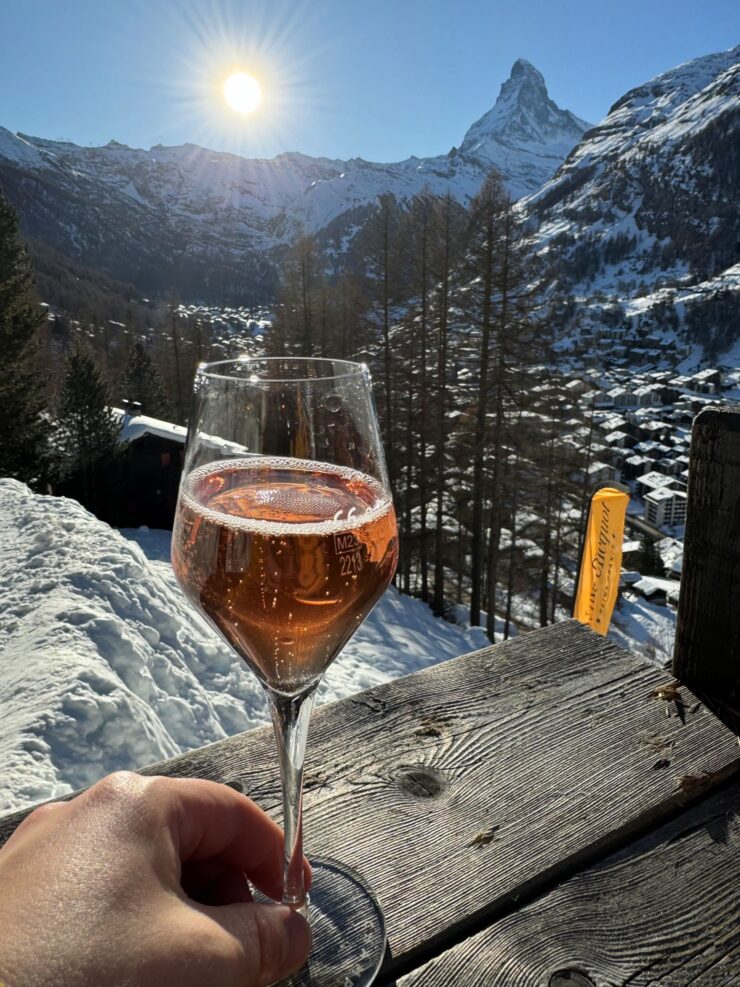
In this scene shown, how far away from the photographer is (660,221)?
433 ft

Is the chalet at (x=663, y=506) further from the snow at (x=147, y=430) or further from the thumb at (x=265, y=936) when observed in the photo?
the thumb at (x=265, y=936)

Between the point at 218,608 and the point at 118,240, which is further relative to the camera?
the point at 118,240

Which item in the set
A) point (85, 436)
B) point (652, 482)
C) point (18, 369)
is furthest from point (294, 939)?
point (652, 482)

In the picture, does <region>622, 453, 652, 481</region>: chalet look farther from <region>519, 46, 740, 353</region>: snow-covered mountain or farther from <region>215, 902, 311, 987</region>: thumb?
<region>215, 902, 311, 987</region>: thumb

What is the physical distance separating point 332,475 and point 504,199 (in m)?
16.0

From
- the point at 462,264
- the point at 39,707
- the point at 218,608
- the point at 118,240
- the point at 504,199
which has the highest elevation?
the point at 118,240

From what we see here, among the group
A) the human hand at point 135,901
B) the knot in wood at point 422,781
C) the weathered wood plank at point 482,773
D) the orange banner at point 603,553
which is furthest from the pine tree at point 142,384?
the human hand at point 135,901

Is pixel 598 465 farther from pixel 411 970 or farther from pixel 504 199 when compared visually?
pixel 411 970

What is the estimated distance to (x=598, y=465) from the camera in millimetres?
18656

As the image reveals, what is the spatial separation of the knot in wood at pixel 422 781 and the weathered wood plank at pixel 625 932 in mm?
203

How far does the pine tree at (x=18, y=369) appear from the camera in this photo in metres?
17.5

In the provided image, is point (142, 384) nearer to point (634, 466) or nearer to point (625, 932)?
point (625, 932)

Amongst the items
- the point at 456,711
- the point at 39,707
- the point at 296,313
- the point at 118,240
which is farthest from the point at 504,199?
the point at 118,240

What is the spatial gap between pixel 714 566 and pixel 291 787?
35.7 inches
